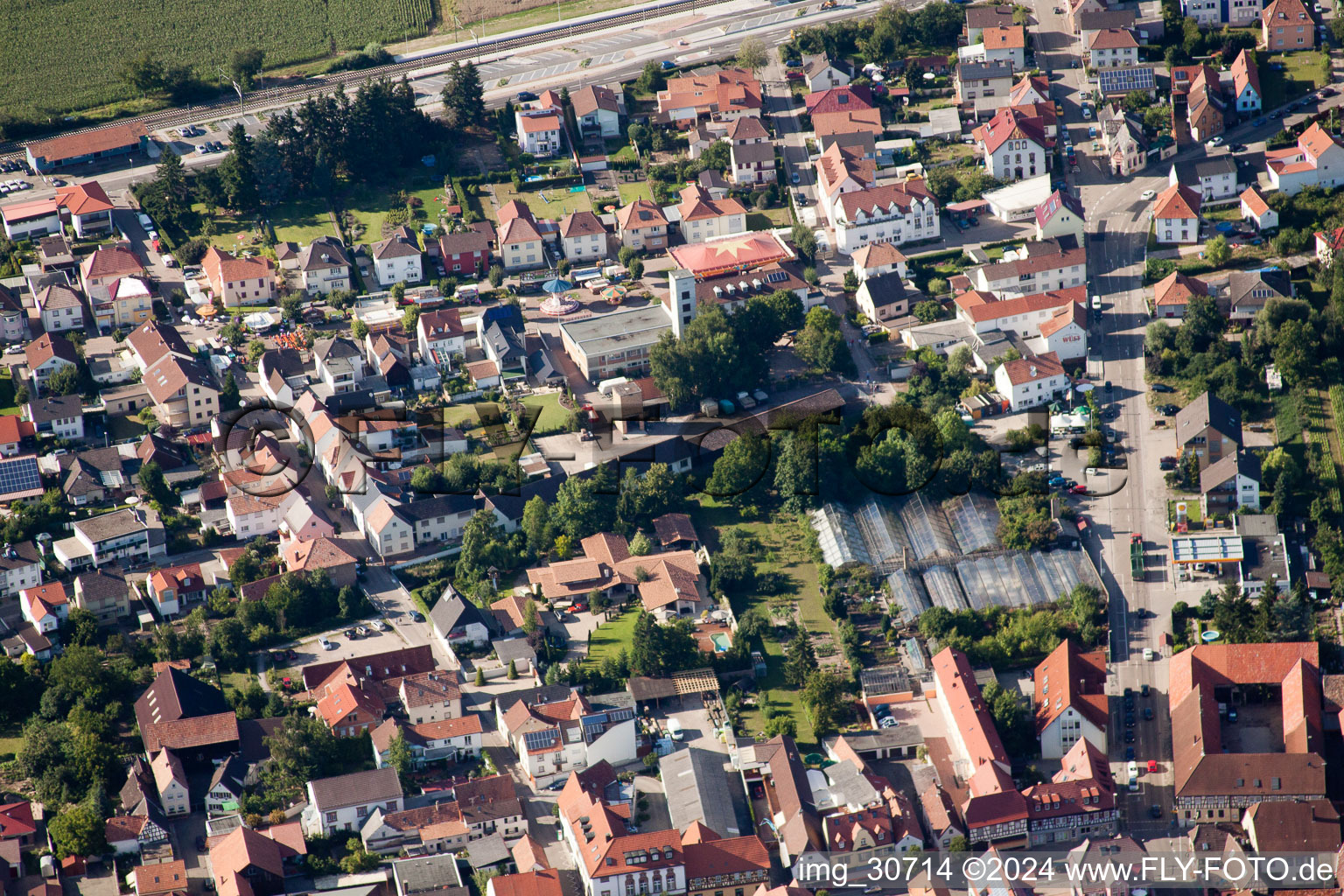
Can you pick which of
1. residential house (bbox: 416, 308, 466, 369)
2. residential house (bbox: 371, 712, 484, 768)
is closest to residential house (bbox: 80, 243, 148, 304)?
residential house (bbox: 416, 308, 466, 369)

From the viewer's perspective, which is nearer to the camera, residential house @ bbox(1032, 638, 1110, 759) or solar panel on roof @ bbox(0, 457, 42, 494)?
residential house @ bbox(1032, 638, 1110, 759)

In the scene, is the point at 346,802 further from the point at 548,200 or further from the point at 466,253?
the point at 548,200

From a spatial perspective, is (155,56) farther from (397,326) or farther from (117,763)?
(117,763)

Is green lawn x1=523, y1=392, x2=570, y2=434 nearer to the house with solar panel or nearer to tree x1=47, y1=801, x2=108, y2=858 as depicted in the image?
Result: the house with solar panel

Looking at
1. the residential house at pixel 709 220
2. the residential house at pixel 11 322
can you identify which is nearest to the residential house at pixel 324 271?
the residential house at pixel 11 322

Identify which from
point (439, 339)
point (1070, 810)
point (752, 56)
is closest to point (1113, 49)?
point (752, 56)

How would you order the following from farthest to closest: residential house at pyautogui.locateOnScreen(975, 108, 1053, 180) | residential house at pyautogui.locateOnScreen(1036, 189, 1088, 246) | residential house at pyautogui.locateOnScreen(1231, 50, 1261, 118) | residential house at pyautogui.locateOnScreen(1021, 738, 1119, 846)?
residential house at pyautogui.locateOnScreen(1231, 50, 1261, 118), residential house at pyautogui.locateOnScreen(975, 108, 1053, 180), residential house at pyautogui.locateOnScreen(1036, 189, 1088, 246), residential house at pyautogui.locateOnScreen(1021, 738, 1119, 846)

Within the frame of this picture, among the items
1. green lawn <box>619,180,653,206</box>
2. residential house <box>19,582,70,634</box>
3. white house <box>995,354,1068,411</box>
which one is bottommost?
white house <box>995,354,1068,411</box>
